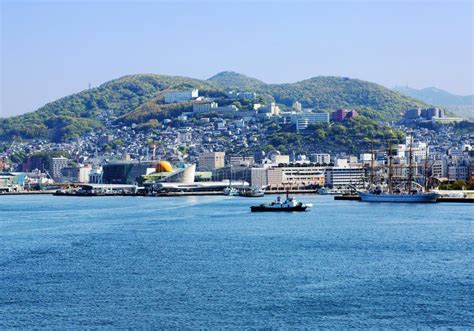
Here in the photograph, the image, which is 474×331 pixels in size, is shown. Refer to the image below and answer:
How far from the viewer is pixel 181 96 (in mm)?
180250

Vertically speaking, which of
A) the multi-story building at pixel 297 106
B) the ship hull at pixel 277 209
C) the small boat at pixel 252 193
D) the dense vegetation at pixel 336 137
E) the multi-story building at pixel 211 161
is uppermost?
the multi-story building at pixel 297 106

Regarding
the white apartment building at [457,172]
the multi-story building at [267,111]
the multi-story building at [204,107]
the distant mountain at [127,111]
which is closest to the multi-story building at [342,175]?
the white apartment building at [457,172]

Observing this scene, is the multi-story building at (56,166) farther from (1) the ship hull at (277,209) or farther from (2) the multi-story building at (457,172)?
(1) the ship hull at (277,209)

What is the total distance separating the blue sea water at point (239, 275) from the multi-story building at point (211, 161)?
78016mm

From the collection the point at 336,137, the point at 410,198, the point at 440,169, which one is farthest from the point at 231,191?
the point at 336,137

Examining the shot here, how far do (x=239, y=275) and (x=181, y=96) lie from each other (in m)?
158

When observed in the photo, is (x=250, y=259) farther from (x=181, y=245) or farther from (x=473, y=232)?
(x=473, y=232)

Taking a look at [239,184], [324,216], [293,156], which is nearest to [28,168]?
[293,156]

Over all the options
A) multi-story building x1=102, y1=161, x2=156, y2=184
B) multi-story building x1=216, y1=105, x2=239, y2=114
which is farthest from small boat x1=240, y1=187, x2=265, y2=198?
multi-story building x1=216, y1=105, x2=239, y2=114

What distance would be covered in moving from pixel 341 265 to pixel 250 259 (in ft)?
9.08

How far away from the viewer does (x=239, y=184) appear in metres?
98.0

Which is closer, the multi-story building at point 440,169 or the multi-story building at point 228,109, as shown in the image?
the multi-story building at point 440,169

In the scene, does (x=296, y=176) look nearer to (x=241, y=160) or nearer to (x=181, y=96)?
(x=241, y=160)

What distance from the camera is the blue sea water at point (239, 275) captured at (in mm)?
18438
